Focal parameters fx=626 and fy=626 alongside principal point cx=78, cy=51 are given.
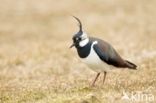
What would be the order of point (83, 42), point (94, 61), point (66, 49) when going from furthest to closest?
1. point (66, 49)
2. point (83, 42)
3. point (94, 61)

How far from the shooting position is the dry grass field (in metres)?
12.8

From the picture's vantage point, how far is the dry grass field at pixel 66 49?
504 inches

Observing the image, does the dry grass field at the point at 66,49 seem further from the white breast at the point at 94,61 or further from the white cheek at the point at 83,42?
the white cheek at the point at 83,42

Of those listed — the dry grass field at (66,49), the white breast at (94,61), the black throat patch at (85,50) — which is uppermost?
the black throat patch at (85,50)

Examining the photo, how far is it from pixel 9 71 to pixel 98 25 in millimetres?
11688

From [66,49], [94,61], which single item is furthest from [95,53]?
[66,49]

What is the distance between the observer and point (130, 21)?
3030 cm

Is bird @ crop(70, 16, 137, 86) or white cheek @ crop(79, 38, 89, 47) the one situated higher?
white cheek @ crop(79, 38, 89, 47)

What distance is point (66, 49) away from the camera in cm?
A: 2330

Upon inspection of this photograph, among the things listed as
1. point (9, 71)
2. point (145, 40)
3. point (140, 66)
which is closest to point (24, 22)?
point (145, 40)

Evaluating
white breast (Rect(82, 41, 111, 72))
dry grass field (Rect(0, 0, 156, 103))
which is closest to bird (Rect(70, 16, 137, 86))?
white breast (Rect(82, 41, 111, 72))

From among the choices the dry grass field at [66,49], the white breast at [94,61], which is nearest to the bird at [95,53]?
the white breast at [94,61]

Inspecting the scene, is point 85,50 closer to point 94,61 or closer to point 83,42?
point 83,42

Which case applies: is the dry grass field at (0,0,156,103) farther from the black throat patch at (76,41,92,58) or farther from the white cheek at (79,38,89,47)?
the white cheek at (79,38,89,47)
